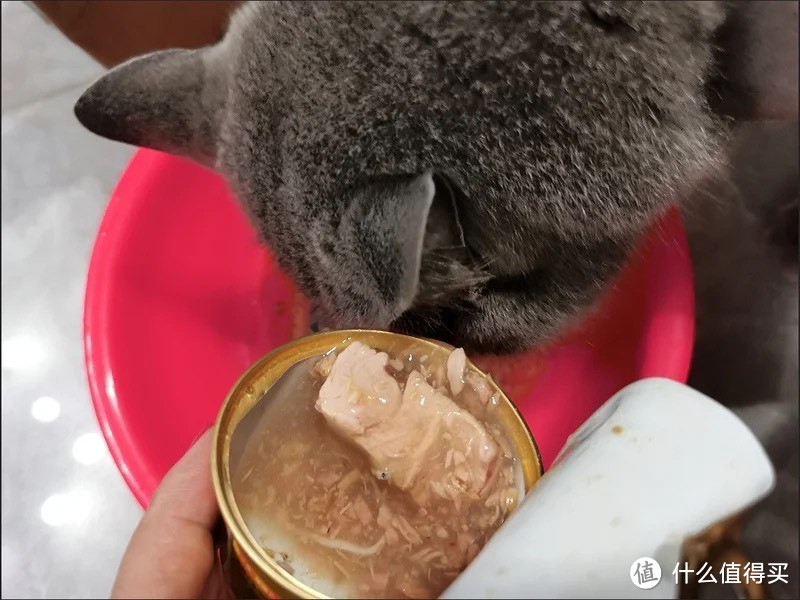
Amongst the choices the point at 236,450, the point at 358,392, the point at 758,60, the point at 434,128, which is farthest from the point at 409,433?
the point at 758,60

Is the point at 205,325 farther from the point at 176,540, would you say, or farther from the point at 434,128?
the point at 434,128

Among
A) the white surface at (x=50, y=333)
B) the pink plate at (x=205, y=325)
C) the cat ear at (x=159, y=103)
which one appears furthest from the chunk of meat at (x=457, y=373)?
the white surface at (x=50, y=333)

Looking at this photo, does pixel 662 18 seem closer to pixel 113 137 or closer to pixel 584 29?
pixel 584 29

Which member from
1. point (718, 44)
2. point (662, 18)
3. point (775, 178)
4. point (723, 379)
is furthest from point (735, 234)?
point (662, 18)

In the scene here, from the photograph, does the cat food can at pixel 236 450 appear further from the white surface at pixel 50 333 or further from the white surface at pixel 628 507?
the white surface at pixel 50 333

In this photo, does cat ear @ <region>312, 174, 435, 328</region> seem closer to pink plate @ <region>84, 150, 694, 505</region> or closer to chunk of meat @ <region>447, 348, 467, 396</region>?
chunk of meat @ <region>447, 348, 467, 396</region>

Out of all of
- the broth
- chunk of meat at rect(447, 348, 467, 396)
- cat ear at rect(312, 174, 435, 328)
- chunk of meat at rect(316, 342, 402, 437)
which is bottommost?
the broth

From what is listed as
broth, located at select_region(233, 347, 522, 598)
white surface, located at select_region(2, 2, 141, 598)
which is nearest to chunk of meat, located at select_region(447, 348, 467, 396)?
broth, located at select_region(233, 347, 522, 598)
